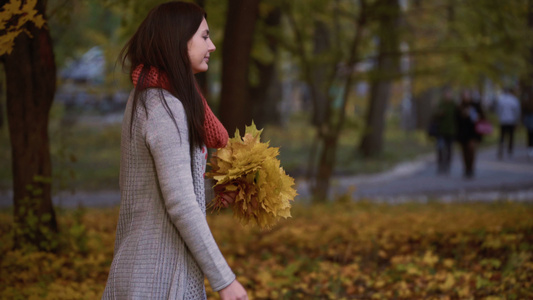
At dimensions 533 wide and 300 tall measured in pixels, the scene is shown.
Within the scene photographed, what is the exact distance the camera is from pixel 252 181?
260 centimetres

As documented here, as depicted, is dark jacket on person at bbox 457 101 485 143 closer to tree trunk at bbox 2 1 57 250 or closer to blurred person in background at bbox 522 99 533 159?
blurred person in background at bbox 522 99 533 159

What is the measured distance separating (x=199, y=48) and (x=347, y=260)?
158 inches

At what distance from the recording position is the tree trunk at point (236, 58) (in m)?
7.88

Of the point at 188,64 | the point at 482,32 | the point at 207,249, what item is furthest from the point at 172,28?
the point at 482,32

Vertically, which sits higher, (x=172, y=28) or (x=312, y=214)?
(x=172, y=28)

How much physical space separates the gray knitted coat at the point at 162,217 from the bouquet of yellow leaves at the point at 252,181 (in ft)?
0.83

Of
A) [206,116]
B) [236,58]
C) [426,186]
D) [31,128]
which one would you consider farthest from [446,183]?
[206,116]

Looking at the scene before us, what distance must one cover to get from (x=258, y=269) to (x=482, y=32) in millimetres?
5867

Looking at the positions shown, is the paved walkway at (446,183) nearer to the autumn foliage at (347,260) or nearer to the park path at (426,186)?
the park path at (426,186)

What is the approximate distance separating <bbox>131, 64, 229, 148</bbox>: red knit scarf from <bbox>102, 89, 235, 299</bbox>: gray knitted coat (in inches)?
1.2

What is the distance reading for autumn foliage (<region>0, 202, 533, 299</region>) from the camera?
15.2 ft

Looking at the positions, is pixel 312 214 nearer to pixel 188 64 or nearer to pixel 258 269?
pixel 258 269

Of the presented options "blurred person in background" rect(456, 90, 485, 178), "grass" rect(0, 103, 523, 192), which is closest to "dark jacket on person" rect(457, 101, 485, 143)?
"blurred person in background" rect(456, 90, 485, 178)

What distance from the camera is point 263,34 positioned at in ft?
34.2
